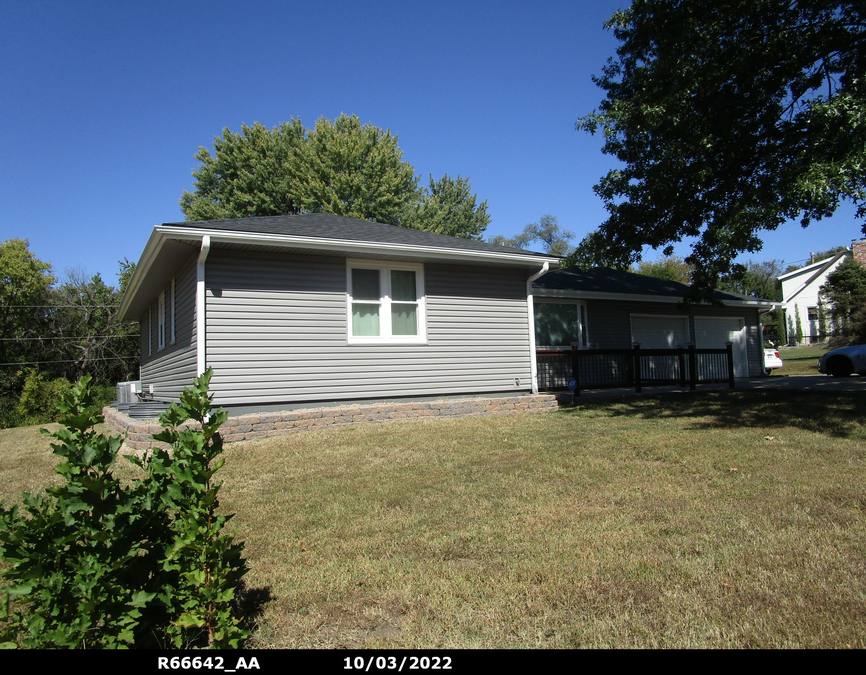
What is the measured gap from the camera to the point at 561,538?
379cm

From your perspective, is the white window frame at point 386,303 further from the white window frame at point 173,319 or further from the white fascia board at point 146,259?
the white window frame at point 173,319

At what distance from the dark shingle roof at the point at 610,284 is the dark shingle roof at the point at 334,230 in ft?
12.2

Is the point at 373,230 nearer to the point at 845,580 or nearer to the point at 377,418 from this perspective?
the point at 377,418

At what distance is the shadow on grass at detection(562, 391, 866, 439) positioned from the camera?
7.68 m

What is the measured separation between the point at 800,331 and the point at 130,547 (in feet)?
165

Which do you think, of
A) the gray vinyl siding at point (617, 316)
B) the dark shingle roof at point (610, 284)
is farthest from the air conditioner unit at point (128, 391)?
the gray vinyl siding at point (617, 316)

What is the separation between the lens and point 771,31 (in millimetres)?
9234

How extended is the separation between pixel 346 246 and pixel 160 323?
636 cm

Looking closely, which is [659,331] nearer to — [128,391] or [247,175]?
[128,391]

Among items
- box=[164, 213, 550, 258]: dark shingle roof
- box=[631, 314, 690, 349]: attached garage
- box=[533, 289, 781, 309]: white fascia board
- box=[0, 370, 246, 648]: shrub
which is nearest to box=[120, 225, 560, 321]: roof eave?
box=[164, 213, 550, 258]: dark shingle roof

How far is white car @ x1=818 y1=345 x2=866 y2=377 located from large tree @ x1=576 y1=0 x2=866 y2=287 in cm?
898

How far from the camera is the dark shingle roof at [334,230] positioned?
29.5 ft
